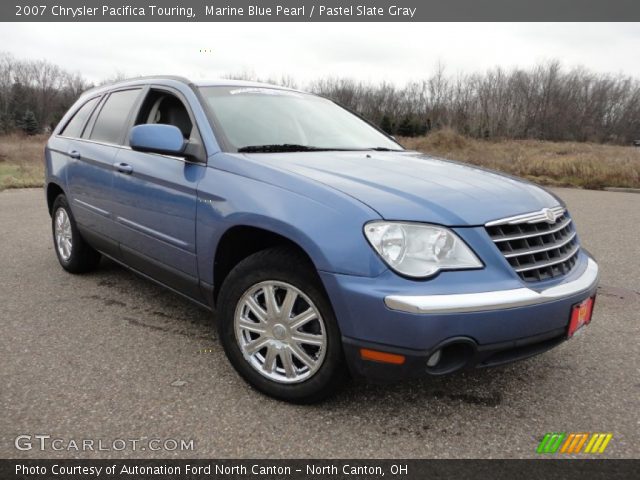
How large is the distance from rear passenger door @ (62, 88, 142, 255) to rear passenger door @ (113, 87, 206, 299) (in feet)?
0.63

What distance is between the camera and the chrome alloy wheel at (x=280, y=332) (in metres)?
2.39

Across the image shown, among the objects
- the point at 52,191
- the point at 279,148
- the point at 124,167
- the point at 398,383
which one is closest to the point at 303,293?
the point at 398,383

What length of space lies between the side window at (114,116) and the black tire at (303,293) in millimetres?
1845

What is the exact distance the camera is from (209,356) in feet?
10.1

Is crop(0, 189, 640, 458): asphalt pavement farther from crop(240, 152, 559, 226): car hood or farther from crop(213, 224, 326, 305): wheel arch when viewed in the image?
crop(240, 152, 559, 226): car hood

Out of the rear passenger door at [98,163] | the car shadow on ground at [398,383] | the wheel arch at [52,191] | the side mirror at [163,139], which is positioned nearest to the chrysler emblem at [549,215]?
the car shadow on ground at [398,383]

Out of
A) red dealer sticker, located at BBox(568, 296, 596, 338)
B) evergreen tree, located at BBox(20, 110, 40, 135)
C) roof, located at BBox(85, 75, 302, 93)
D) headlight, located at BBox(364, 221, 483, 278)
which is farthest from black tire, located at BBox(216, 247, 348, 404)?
evergreen tree, located at BBox(20, 110, 40, 135)

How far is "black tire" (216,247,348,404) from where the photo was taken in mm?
2289

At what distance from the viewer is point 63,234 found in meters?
4.78

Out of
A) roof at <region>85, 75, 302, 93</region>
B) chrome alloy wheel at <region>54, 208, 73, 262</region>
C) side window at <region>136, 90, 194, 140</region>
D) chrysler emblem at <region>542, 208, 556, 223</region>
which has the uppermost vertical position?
roof at <region>85, 75, 302, 93</region>

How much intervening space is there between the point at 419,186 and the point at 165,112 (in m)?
1.99

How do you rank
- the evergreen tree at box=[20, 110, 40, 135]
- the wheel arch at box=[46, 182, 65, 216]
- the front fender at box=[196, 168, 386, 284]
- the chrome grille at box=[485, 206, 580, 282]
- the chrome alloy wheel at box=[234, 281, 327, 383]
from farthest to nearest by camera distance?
1. the evergreen tree at box=[20, 110, 40, 135]
2. the wheel arch at box=[46, 182, 65, 216]
3. the chrome alloy wheel at box=[234, 281, 327, 383]
4. the chrome grille at box=[485, 206, 580, 282]
5. the front fender at box=[196, 168, 386, 284]

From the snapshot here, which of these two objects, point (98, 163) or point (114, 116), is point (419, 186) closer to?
point (98, 163)

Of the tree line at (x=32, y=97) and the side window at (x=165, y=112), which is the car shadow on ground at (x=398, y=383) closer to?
the side window at (x=165, y=112)
